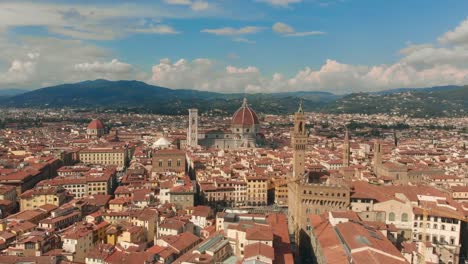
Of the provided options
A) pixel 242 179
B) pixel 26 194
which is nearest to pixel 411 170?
pixel 242 179

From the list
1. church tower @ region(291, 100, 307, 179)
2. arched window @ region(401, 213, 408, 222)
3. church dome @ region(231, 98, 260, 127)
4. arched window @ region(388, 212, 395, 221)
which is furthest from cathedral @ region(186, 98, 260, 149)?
arched window @ region(401, 213, 408, 222)

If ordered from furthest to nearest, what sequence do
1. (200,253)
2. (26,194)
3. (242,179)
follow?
(242,179) → (26,194) → (200,253)

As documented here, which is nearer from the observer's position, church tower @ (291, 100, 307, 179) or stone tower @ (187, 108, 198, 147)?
church tower @ (291, 100, 307, 179)

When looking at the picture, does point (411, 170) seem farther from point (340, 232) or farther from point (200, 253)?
point (200, 253)

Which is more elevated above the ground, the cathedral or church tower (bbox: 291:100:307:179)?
church tower (bbox: 291:100:307:179)

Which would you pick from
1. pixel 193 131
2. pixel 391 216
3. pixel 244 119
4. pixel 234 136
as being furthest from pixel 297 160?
pixel 244 119

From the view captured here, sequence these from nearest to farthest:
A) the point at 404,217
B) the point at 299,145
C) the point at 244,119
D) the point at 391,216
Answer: the point at 404,217 < the point at 391,216 < the point at 299,145 < the point at 244,119

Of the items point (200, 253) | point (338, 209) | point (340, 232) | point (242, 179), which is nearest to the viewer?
point (200, 253)

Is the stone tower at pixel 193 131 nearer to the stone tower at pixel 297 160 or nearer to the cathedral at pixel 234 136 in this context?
the cathedral at pixel 234 136

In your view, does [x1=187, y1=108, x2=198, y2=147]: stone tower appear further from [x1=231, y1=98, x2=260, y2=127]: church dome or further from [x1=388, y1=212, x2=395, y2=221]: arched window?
[x1=388, y1=212, x2=395, y2=221]: arched window

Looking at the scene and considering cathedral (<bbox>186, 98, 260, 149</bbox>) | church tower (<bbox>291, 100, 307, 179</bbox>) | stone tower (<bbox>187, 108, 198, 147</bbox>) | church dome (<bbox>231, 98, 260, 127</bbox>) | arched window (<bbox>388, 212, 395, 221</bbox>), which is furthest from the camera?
church dome (<bbox>231, 98, 260, 127</bbox>)

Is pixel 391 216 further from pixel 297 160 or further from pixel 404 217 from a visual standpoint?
pixel 297 160
